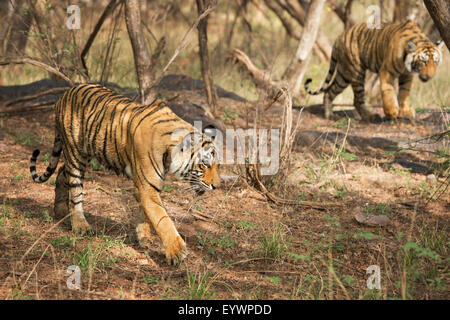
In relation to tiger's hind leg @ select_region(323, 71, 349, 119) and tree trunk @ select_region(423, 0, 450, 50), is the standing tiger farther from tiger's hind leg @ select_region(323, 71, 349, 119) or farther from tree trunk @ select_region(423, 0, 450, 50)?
tree trunk @ select_region(423, 0, 450, 50)

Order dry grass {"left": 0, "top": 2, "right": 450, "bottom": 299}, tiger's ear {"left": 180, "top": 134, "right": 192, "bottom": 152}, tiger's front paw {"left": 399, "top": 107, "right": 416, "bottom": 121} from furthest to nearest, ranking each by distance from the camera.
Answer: tiger's front paw {"left": 399, "top": 107, "right": 416, "bottom": 121} → tiger's ear {"left": 180, "top": 134, "right": 192, "bottom": 152} → dry grass {"left": 0, "top": 2, "right": 450, "bottom": 299}

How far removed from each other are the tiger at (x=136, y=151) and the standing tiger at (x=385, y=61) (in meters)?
4.21

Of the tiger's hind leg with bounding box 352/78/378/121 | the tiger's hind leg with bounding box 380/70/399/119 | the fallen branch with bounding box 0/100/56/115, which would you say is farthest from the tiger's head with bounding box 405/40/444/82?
the fallen branch with bounding box 0/100/56/115

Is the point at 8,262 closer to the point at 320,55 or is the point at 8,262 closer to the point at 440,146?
the point at 440,146

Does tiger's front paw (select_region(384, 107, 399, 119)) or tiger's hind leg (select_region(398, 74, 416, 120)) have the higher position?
tiger's hind leg (select_region(398, 74, 416, 120))

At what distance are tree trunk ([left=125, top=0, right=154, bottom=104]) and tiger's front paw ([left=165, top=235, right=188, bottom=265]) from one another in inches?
93.2

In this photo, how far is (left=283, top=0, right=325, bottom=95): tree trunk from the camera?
7949mm

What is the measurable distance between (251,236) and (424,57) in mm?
4331

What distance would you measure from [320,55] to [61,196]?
7.50 m

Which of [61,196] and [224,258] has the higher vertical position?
[61,196]

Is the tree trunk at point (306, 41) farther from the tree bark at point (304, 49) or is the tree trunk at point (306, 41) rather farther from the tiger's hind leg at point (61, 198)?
the tiger's hind leg at point (61, 198)

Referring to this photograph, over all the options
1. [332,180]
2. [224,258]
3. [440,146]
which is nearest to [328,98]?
[440,146]

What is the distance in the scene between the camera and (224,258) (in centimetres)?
398
